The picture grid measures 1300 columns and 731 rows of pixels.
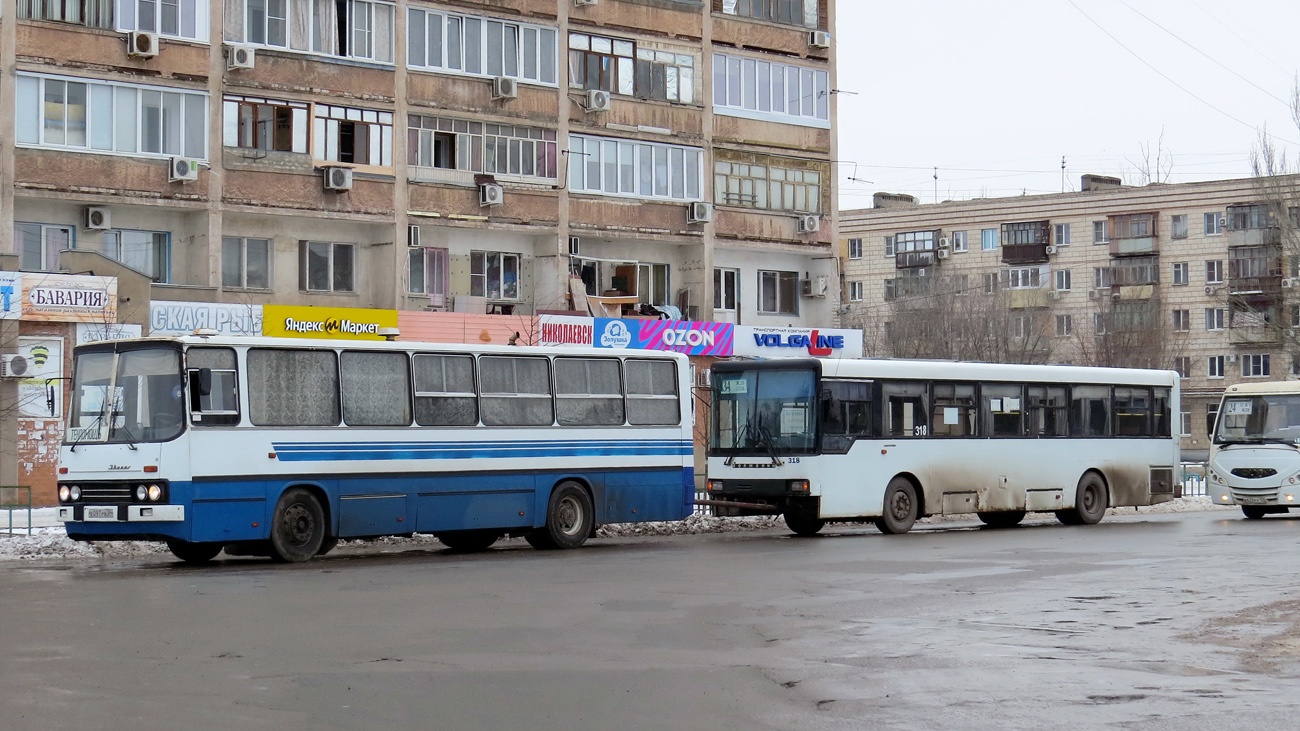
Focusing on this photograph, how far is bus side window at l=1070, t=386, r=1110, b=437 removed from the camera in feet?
100

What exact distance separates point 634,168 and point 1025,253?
45047 millimetres

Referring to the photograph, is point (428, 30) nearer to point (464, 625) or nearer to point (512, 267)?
point (512, 267)

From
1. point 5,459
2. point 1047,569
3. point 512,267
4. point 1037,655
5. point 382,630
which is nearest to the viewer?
point 1037,655

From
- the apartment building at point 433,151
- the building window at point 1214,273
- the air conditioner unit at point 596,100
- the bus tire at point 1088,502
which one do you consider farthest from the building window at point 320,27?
the building window at point 1214,273

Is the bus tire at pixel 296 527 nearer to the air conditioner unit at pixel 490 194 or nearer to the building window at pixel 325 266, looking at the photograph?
the building window at pixel 325 266

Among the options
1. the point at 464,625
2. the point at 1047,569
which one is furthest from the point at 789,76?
the point at 464,625

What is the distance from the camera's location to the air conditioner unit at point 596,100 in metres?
43.3

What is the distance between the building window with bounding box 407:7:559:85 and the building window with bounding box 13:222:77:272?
9.32m

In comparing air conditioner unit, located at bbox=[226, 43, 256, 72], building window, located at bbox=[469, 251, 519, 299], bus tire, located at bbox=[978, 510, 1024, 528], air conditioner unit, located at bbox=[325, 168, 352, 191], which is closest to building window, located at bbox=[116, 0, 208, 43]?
air conditioner unit, located at bbox=[226, 43, 256, 72]

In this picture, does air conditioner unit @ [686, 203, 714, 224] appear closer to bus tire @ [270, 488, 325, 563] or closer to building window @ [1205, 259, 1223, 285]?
bus tire @ [270, 488, 325, 563]

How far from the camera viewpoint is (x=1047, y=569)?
60.6 feet

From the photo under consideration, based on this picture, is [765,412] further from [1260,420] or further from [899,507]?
[1260,420]

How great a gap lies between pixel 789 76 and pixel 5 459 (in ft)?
82.3

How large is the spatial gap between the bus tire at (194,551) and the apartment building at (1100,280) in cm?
5650
